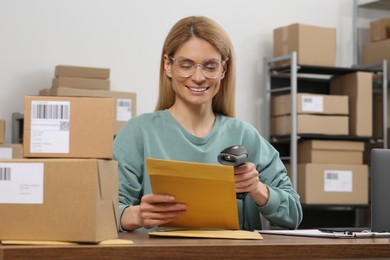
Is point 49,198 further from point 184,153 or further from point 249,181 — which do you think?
point 184,153

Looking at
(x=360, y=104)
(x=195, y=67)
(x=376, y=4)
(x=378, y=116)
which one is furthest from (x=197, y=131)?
(x=376, y=4)

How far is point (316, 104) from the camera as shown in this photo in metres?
4.66

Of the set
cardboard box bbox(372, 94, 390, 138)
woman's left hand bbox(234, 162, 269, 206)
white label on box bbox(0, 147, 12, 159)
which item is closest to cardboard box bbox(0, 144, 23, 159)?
white label on box bbox(0, 147, 12, 159)

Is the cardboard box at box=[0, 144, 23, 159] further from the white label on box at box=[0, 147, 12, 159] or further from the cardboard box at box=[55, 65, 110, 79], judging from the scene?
the cardboard box at box=[55, 65, 110, 79]

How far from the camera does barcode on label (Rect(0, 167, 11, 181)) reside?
4.39ft

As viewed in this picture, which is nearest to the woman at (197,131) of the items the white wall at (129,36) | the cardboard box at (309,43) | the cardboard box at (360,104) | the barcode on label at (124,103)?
the barcode on label at (124,103)

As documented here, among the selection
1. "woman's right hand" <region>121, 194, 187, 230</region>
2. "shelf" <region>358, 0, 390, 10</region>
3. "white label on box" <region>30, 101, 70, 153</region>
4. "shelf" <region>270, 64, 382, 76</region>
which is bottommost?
"woman's right hand" <region>121, 194, 187, 230</region>

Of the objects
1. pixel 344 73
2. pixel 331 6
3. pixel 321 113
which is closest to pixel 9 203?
pixel 321 113

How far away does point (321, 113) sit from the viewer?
15.3 ft

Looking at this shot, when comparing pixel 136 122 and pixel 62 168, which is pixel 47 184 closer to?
pixel 62 168

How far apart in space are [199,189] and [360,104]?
3.35m

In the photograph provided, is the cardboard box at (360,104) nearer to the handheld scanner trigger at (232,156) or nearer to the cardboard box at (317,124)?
the cardboard box at (317,124)

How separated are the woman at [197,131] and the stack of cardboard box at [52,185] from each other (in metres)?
0.63

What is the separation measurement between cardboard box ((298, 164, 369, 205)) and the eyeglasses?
8.61 ft
